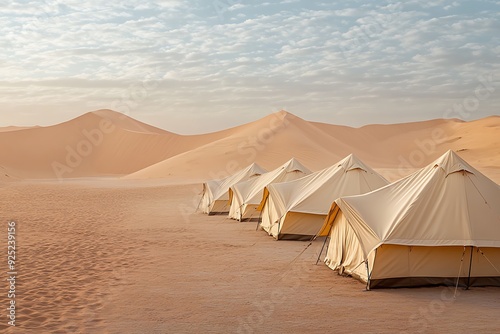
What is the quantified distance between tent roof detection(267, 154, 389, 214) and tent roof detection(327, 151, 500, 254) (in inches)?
203

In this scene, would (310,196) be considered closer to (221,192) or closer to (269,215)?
(269,215)

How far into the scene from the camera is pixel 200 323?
8.59 m

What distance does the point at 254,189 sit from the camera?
77.2ft

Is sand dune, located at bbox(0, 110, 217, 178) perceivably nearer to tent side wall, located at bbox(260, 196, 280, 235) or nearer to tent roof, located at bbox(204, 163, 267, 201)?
tent roof, located at bbox(204, 163, 267, 201)

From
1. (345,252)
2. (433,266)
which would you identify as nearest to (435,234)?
(433,266)

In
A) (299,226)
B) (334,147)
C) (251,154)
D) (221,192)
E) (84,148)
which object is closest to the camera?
(299,226)

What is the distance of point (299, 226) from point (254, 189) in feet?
20.4

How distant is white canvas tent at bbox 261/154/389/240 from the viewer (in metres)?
17.4

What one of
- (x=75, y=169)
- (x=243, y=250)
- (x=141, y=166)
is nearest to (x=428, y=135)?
(x=141, y=166)

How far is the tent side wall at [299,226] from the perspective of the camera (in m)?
17.4

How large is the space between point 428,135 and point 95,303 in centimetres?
11912

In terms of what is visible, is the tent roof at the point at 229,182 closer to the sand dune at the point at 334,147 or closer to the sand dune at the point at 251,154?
the sand dune at the point at 334,147

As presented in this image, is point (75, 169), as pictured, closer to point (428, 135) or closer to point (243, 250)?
point (428, 135)

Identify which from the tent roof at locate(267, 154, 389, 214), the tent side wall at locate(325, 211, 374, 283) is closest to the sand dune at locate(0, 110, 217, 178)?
the tent roof at locate(267, 154, 389, 214)
